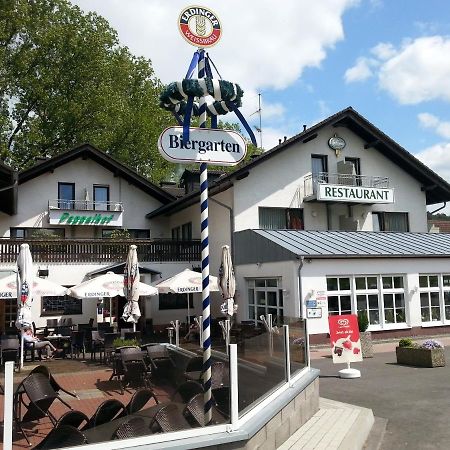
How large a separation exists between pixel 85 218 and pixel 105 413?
20993 mm

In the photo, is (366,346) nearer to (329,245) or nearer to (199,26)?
(329,245)

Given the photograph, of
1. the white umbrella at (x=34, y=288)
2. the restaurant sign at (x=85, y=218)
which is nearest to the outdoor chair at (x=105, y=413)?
the white umbrella at (x=34, y=288)

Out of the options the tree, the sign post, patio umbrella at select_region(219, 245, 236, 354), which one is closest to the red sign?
the sign post

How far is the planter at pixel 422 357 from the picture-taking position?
41.7 ft

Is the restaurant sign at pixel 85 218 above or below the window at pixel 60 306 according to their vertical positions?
above

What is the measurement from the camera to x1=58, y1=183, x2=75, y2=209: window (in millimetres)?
25469

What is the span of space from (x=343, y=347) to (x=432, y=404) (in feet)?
9.78

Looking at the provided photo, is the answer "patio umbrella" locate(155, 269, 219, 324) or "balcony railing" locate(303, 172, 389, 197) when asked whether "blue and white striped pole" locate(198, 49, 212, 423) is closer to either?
"patio umbrella" locate(155, 269, 219, 324)

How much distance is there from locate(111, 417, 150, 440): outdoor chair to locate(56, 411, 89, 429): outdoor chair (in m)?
0.43

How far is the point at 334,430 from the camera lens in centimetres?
697

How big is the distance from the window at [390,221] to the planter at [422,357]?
1186 centimetres

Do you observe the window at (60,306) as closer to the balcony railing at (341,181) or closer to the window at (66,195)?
the window at (66,195)

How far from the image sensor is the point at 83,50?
3400 centimetres

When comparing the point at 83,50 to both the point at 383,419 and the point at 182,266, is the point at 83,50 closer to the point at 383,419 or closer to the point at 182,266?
the point at 182,266
